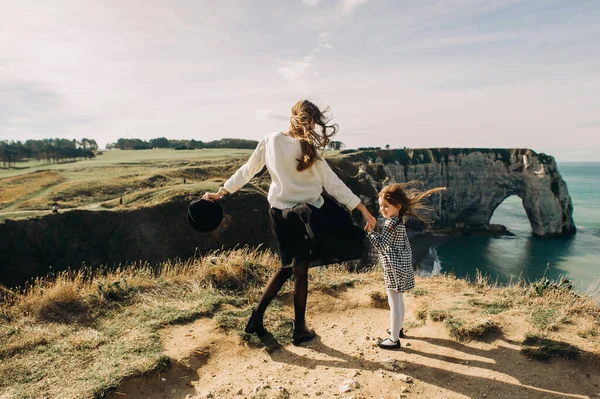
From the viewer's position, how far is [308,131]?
4.00 m

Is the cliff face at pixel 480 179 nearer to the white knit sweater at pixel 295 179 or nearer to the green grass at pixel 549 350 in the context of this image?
the green grass at pixel 549 350

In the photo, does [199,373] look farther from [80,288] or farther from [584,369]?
[584,369]

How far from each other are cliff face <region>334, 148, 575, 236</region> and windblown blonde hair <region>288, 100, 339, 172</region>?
6660cm

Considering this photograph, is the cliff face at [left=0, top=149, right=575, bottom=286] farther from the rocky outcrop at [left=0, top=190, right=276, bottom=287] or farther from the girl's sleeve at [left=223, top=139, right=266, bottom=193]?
the girl's sleeve at [left=223, top=139, right=266, bottom=193]

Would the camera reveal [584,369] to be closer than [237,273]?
Yes

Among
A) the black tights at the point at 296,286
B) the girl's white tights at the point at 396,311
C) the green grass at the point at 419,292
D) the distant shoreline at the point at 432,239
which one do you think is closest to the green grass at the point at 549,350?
the girl's white tights at the point at 396,311

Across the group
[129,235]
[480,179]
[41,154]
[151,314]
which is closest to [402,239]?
[151,314]

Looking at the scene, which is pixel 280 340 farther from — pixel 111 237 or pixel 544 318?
pixel 111 237

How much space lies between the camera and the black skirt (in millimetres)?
3895

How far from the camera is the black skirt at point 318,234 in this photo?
389 centimetres

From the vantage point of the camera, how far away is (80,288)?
6.32m

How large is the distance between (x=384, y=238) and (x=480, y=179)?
80440 millimetres

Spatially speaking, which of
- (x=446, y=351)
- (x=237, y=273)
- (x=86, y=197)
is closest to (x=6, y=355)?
(x=237, y=273)

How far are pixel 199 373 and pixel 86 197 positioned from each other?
40.5 meters
